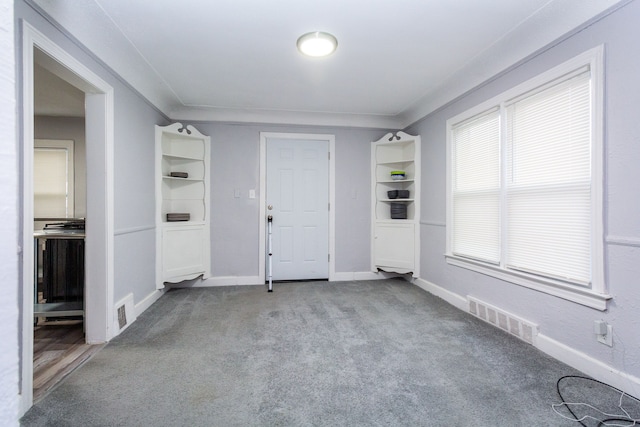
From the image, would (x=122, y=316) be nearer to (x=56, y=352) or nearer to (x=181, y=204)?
(x=56, y=352)

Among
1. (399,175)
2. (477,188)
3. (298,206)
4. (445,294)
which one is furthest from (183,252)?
(477,188)

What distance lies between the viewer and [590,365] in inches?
77.1

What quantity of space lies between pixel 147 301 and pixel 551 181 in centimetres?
380

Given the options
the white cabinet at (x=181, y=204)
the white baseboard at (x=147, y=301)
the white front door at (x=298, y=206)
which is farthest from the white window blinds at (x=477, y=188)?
the white baseboard at (x=147, y=301)

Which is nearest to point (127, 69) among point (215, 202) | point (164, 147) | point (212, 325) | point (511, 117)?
point (164, 147)

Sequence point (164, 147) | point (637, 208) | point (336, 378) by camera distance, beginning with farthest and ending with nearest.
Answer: point (164, 147), point (336, 378), point (637, 208)

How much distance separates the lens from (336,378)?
195 cm

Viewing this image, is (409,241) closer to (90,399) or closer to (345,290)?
(345,290)

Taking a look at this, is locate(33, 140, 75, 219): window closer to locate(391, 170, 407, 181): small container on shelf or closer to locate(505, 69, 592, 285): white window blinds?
locate(391, 170, 407, 181): small container on shelf

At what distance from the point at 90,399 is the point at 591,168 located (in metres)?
3.25

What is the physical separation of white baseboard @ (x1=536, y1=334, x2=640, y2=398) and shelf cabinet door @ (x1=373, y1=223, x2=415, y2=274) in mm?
1944

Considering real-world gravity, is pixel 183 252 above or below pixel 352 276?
above

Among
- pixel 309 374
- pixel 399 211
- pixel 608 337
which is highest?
pixel 399 211

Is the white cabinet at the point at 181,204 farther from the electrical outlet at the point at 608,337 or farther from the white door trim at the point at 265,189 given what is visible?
the electrical outlet at the point at 608,337
